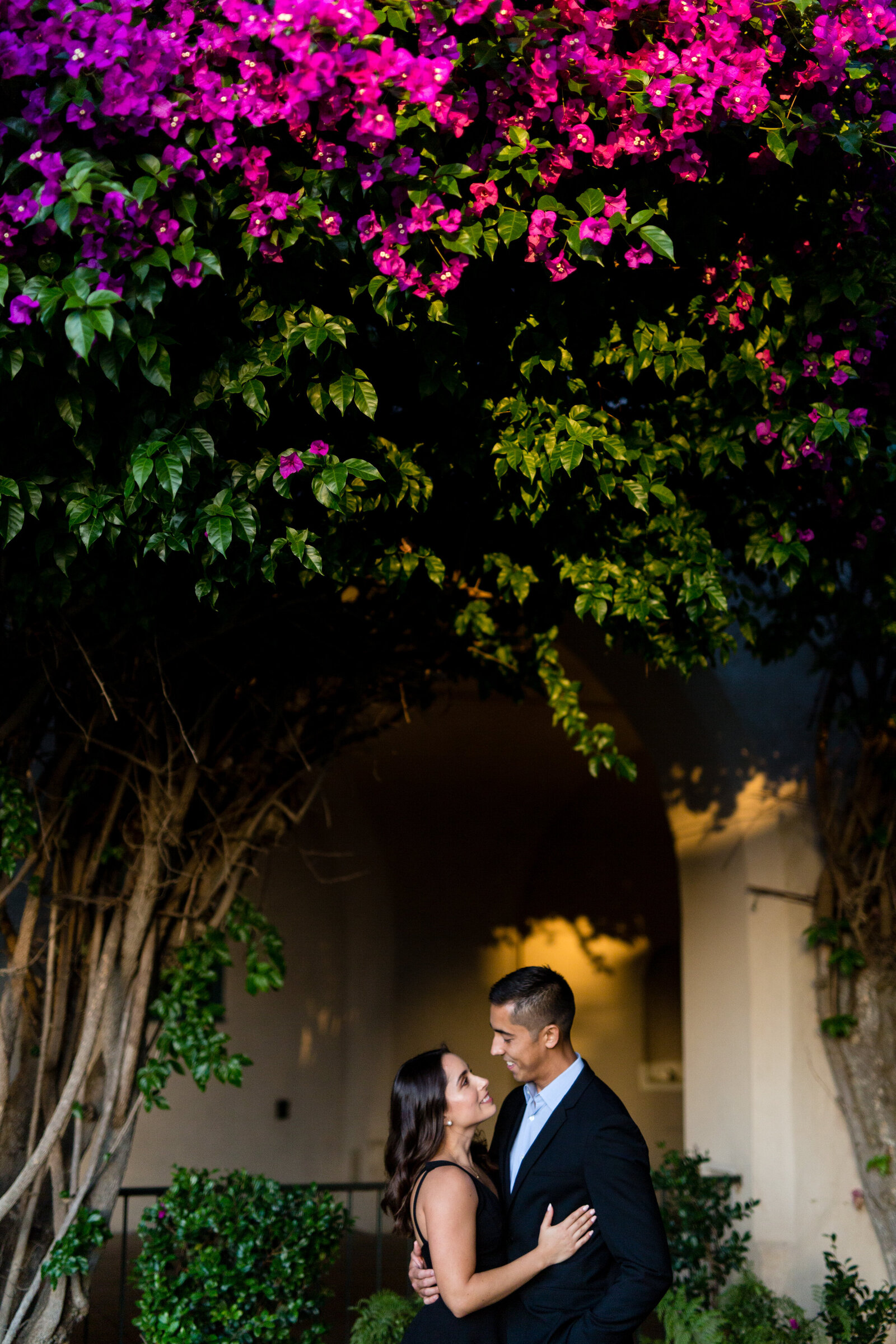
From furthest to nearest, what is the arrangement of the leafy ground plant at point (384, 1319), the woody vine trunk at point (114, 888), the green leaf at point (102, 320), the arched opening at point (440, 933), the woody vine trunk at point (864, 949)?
the arched opening at point (440, 933) < the woody vine trunk at point (864, 949) < the leafy ground plant at point (384, 1319) < the woody vine trunk at point (114, 888) < the green leaf at point (102, 320)

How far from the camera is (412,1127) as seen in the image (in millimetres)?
2789

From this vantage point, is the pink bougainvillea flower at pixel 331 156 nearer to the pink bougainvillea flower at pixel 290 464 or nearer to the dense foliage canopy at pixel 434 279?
the dense foliage canopy at pixel 434 279

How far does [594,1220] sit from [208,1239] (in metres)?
1.92

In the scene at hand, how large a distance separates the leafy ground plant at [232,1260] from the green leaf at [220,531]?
244 cm

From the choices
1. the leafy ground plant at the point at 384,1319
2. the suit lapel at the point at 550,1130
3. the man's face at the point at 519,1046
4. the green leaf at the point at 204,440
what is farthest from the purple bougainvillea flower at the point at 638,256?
the leafy ground plant at the point at 384,1319

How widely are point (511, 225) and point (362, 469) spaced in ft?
1.92

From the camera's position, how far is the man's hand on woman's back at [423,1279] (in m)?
2.75

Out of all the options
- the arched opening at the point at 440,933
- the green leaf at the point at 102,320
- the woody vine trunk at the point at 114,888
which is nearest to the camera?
the green leaf at the point at 102,320

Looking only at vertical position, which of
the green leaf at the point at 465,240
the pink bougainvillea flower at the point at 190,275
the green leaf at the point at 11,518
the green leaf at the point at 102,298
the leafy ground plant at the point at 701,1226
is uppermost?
the green leaf at the point at 465,240

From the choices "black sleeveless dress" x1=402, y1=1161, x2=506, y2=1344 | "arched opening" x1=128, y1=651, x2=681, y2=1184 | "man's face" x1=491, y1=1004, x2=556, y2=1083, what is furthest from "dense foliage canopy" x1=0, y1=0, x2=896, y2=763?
"arched opening" x1=128, y1=651, x2=681, y2=1184

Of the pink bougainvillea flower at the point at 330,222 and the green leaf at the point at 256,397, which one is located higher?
the pink bougainvillea flower at the point at 330,222

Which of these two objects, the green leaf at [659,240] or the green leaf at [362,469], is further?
the green leaf at [362,469]

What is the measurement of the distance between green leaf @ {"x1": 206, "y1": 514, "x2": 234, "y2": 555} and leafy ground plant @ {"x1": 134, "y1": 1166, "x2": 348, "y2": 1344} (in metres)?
2.44

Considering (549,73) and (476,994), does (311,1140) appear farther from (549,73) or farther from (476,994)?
(549,73)
